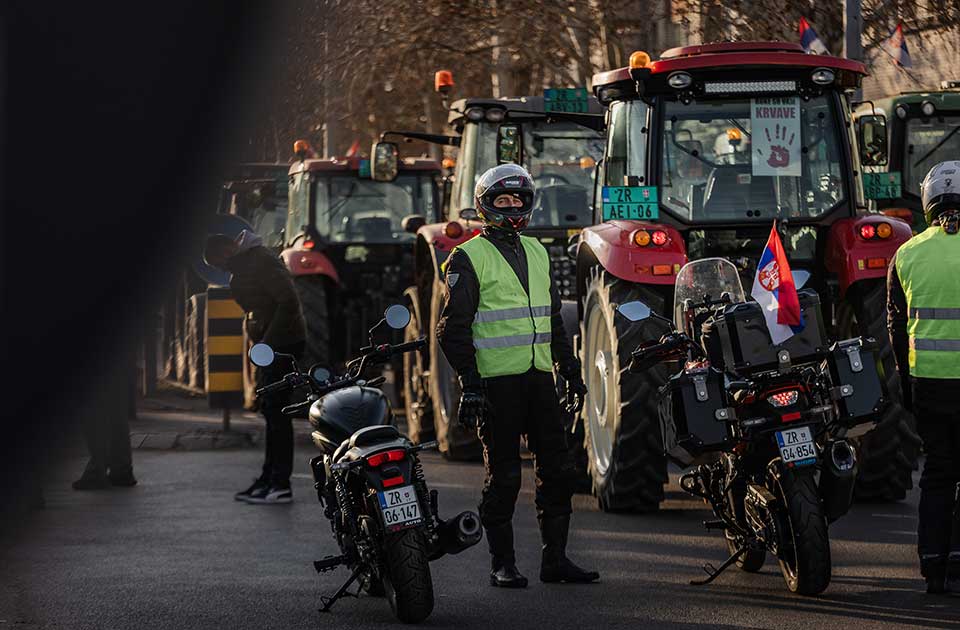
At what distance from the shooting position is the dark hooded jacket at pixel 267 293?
43.5 feet

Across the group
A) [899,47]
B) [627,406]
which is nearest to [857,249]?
[627,406]

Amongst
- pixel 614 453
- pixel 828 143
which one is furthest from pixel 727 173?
pixel 614 453

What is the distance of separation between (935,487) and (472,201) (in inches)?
282

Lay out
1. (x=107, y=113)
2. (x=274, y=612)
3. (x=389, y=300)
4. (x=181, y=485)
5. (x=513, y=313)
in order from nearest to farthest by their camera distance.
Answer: (x=274, y=612), (x=513, y=313), (x=107, y=113), (x=181, y=485), (x=389, y=300)

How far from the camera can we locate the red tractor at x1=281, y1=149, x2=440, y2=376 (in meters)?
19.4

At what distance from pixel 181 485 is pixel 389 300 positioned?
557 cm

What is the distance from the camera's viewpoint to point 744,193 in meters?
11.9

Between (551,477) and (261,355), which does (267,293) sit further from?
(551,477)

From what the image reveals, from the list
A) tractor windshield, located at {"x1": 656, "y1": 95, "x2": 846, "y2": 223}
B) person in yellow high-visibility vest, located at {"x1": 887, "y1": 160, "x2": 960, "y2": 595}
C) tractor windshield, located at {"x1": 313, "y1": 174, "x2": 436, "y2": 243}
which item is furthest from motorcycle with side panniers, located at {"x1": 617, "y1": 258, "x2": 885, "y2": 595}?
tractor windshield, located at {"x1": 313, "y1": 174, "x2": 436, "y2": 243}

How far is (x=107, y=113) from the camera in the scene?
37.0ft

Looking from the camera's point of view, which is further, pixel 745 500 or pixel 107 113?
pixel 107 113

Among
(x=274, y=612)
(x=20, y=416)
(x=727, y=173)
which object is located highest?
(x=727, y=173)

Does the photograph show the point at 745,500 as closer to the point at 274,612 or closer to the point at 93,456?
the point at 274,612

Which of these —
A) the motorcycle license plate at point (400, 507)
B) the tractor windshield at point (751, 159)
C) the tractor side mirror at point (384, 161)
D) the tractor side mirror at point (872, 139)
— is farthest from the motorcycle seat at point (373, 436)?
the tractor side mirror at point (384, 161)
